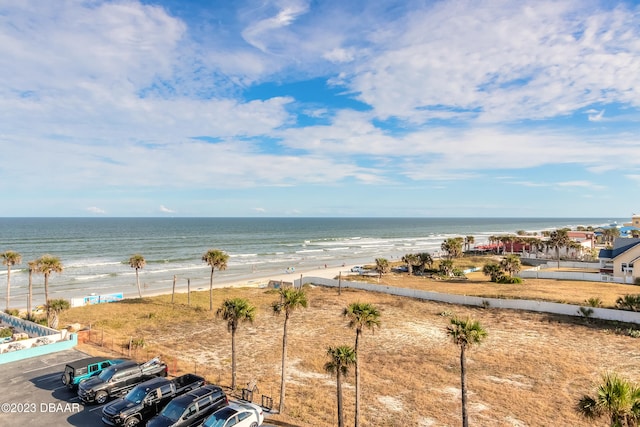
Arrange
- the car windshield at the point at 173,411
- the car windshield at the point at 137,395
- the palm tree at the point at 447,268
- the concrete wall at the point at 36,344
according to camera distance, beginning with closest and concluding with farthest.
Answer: the car windshield at the point at 173,411, the car windshield at the point at 137,395, the concrete wall at the point at 36,344, the palm tree at the point at 447,268

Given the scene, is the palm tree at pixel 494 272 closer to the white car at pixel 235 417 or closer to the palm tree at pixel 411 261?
the palm tree at pixel 411 261

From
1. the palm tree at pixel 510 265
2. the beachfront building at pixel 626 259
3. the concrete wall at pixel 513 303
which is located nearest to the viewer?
the concrete wall at pixel 513 303

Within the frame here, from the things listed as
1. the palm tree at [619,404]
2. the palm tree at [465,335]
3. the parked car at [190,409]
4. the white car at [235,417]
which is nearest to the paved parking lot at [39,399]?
the parked car at [190,409]

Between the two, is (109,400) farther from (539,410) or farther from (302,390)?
(539,410)

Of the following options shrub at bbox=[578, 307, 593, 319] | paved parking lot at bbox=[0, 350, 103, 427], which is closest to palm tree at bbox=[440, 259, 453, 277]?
shrub at bbox=[578, 307, 593, 319]

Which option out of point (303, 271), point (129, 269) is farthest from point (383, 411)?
point (129, 269)

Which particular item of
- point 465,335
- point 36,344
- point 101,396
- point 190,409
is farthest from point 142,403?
point 36,344

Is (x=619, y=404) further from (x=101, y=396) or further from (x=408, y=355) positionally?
(x=101, y=396)
